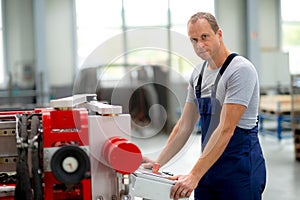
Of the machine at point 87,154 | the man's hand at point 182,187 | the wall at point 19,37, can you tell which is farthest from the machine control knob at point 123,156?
the wall at point 19,37

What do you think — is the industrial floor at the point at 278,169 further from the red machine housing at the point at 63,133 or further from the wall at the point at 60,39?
the wall at the point at 60,39

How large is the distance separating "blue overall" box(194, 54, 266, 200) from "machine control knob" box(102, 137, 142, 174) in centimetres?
54

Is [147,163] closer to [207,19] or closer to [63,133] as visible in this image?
[63,133]

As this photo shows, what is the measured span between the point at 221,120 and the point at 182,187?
32 centimetres

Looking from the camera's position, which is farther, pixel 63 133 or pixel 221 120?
pixel 221 120

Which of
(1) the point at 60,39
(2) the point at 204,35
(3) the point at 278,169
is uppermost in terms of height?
(1) the point at 60,39

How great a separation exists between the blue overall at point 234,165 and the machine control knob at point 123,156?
536 millimetres

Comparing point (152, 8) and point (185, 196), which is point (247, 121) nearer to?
point (185, 196)

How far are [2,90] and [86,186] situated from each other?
7657 mm

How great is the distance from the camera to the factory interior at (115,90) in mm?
1160

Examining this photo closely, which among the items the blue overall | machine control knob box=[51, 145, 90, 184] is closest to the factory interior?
machine control knob box=[51, 145, 90, 184]

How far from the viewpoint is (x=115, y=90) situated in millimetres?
1248

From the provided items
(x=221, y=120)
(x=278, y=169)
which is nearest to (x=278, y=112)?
(x=278, y=169)

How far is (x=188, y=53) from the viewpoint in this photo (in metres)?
1.20
